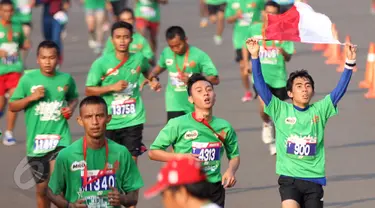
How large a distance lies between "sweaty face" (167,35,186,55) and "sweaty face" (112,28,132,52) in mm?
1211

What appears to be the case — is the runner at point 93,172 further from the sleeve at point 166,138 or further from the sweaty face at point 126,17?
the sweaty face at point 126,17

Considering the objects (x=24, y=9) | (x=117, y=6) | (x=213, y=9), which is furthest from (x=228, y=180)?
(x=213, y=9)

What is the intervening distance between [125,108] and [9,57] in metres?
3.99

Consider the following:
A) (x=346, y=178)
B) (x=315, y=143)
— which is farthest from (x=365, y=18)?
(x=315, y=143)

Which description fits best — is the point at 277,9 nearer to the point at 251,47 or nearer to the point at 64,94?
the point at 64,94

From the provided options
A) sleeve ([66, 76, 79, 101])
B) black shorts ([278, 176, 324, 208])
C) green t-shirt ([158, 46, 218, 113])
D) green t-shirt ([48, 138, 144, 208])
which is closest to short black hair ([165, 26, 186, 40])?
green t-shirt ([158, 46, 218, 113])

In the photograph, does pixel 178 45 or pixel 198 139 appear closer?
pixel 198 139

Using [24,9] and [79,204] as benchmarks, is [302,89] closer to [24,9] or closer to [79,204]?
[79,204]

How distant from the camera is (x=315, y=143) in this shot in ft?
30.5

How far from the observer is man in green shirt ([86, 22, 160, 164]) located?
1154cm

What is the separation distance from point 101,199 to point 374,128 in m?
8.63

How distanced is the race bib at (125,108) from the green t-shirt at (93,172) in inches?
141

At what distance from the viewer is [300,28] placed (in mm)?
9461

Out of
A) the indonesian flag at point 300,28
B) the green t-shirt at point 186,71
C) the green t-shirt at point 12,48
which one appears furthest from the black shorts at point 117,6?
the indonesian flag at point 300,28
